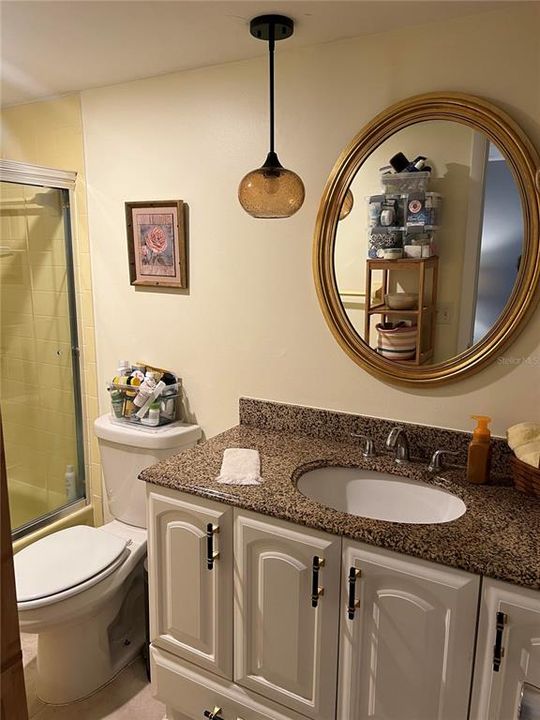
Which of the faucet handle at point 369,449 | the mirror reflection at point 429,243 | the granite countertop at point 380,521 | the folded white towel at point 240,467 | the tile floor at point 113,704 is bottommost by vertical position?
the tile floor at point 113,704

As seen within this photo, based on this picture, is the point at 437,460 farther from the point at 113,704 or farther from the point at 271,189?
the point at 113,704

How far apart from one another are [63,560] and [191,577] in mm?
559

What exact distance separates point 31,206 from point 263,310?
1.20 metres

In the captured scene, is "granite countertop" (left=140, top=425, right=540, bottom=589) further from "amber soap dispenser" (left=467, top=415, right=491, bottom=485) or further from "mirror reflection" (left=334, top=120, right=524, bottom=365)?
"mirror reflection" (left=334, top=120, right=524, bottom=365)

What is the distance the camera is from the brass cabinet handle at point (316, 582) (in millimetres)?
1439

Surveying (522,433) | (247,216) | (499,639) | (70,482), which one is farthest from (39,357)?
(499,639)

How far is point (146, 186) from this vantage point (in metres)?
2.23

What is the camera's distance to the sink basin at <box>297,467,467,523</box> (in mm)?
1687

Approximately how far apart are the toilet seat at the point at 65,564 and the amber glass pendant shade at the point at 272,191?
1297mm

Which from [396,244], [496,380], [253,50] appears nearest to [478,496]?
[496,380]

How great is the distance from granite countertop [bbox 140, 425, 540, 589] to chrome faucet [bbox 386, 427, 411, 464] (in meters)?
0.03

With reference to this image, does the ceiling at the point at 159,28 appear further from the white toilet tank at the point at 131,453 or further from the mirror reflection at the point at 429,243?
the white toilet tank at the point at 131,453

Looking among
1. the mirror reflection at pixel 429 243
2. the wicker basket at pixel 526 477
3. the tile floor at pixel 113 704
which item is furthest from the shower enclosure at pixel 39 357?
the wicker basket at pixel 526 477

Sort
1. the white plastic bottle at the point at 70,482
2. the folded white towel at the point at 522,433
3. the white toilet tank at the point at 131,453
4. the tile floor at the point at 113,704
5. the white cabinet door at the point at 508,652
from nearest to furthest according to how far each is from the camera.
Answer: the white cabinet door at the point at 508,652 < the folded white towel at the point at 522,433 < the tile floor at the point at 113,704 < the white toilet tank at the point at 131,453 < the white plastic bottle at the point at 70,482
